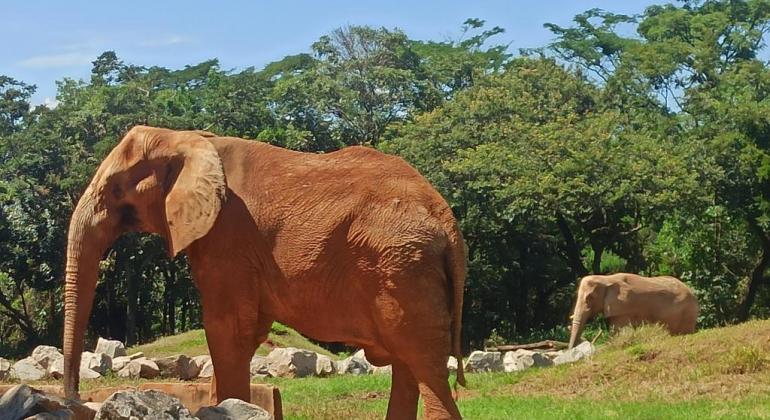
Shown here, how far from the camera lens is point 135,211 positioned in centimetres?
850

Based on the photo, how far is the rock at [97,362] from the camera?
16.7 m

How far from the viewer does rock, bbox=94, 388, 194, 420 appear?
19.4 ft

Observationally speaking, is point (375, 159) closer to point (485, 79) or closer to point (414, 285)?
point (414, 285)

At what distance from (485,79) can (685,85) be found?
26.3 feet

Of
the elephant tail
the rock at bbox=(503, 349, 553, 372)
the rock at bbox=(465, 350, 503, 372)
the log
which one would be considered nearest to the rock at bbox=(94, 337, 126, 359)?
the rock at bbox=(465, 350, 503, 372)

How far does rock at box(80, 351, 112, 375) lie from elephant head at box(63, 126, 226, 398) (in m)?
8.64

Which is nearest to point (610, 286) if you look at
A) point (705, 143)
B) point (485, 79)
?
point (705, 143)

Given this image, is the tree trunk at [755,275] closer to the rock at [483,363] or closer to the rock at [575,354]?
the rock at [575,354]

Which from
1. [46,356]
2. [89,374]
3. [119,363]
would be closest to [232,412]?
[89,374]

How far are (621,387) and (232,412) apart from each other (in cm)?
749

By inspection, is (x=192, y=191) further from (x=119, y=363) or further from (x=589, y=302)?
(x=589, y=302)

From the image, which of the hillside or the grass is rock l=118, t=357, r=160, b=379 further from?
the grass

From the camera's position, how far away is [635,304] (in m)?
21.2

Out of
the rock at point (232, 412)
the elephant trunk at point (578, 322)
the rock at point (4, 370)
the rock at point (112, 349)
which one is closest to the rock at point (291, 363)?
the rock at point (112, 349)
